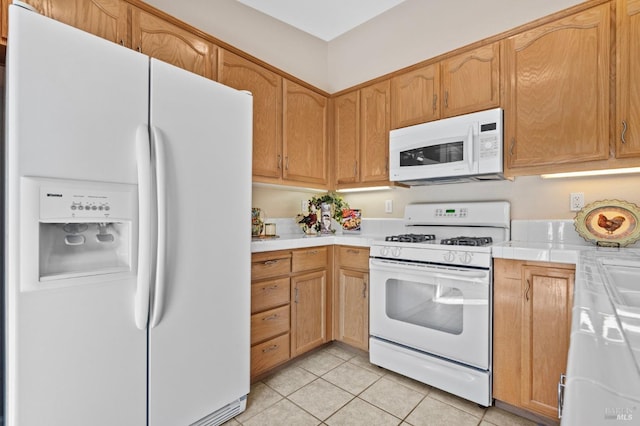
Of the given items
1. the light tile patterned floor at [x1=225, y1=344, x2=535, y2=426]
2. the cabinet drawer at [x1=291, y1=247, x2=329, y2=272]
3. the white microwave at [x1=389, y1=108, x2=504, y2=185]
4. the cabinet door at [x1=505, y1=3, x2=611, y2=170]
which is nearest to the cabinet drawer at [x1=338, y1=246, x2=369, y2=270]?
the cabinet drawer at [x1=291, y1=247, x2=329, y2=272]

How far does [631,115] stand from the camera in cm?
163

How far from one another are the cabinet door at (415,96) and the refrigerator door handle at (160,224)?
5.83 feet

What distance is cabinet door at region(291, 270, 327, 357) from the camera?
223 centimetres

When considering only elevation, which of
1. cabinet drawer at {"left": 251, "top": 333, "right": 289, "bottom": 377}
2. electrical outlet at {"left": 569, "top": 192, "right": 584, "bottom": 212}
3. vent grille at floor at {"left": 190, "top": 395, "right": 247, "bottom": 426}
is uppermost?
electrical outlet at {"left": 569, "top": 192, "right": 584, "bottom": 212}

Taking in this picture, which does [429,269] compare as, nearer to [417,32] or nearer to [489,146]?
[489,146]

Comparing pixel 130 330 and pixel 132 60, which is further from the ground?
pixel 132 60

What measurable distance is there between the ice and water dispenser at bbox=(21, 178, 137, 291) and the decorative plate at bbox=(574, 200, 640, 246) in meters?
2.36

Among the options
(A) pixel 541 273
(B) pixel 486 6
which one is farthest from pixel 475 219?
(B) pixel 486 6

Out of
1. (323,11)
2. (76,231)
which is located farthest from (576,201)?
(76,231)

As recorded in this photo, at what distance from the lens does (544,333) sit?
1627 mm

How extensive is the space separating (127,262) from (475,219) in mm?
2168

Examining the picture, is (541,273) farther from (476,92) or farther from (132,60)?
(132,60)

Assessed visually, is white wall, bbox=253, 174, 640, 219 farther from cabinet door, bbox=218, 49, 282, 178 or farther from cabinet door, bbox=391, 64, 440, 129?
cabinet door, bbox=391, 64, 440, 129

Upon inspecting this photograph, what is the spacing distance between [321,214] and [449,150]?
1207 millimetres
